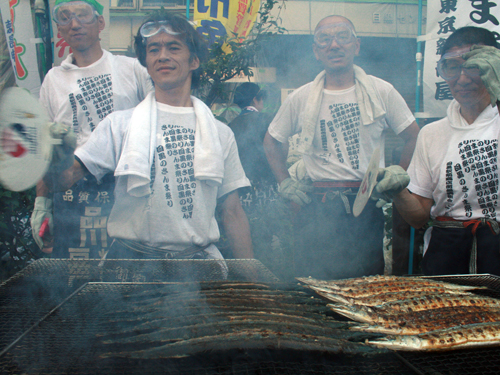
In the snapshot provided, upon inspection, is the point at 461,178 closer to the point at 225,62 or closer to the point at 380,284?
the point at 380,284

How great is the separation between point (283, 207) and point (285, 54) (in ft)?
7.63

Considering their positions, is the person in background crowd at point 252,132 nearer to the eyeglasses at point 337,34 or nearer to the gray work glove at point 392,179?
the eyeglasses at point 337,34

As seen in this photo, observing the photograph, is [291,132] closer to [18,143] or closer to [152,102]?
[152,102]

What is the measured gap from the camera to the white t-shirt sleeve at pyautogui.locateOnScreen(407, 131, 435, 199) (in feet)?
9.53

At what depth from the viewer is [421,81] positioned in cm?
451

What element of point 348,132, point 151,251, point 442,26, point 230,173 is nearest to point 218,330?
point 151,251

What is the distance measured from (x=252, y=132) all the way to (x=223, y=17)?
1.55 metres

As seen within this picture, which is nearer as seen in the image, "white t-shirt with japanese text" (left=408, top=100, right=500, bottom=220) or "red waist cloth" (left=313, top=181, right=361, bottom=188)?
"white t-shirt with japanese text" (left=408, top=100, right=500, bottom=220)

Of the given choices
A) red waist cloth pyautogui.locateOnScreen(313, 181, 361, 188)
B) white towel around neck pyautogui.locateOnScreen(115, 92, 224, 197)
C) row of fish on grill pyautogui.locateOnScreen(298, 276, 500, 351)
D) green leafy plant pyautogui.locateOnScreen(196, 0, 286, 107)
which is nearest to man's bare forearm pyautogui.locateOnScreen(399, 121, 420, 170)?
red waist cloth pyautogui.locateOnScreen(313, 181, 361, 188)

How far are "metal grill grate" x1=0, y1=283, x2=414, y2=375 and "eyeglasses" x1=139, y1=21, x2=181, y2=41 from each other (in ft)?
6.51

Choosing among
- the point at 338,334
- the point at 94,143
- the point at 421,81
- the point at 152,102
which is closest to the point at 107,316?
the point at 338,334

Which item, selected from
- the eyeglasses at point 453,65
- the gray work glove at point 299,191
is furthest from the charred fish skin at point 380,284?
the eyeglasses at point 453,65

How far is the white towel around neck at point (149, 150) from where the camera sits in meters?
2.27

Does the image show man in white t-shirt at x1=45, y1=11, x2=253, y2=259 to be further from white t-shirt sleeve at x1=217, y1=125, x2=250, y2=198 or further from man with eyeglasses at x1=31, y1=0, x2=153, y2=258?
man with eyeglasses at x1=31, y1=0, x2=153, y2=258
